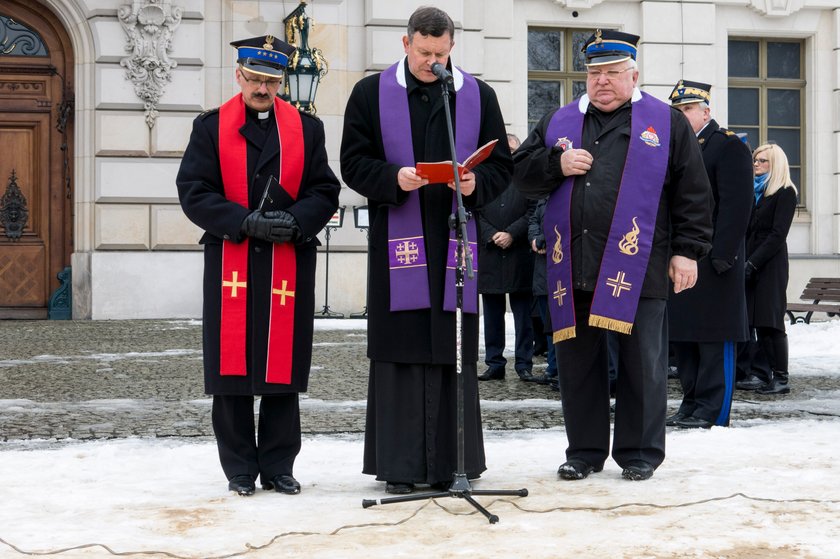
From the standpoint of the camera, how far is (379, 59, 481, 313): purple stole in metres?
5.32

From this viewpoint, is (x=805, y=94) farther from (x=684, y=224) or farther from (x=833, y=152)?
(x=684, y=224)

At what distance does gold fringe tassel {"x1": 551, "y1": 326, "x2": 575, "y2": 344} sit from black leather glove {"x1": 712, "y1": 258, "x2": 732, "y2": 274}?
5.86 feet

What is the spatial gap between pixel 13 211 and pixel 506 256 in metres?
9.66

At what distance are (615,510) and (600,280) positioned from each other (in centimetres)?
116

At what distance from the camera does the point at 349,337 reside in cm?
1362

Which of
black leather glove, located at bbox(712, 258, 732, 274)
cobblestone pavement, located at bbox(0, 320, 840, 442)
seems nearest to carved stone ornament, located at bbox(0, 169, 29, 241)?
cobblestone pavement, located at bbox(0, 320, 840, 442)

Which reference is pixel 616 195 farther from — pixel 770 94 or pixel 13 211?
pixel 770 94

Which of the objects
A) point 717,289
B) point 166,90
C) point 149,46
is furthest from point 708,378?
point 149,46

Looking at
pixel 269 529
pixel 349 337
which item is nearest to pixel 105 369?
pixel 349 337

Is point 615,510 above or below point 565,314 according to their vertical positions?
below

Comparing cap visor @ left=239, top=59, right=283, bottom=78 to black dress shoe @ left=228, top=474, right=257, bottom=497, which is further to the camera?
cap visor @ left=239, top=59, right=283, bottom=78

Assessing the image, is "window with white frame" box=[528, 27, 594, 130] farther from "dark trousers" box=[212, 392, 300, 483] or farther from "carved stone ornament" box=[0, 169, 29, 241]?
"dark trousers" box=[212, 392, 300, 483]

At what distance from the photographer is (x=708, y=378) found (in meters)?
7.15

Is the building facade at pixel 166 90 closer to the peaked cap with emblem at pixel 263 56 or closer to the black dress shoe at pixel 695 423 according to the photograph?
the black dress shoe at pixel 695 423
